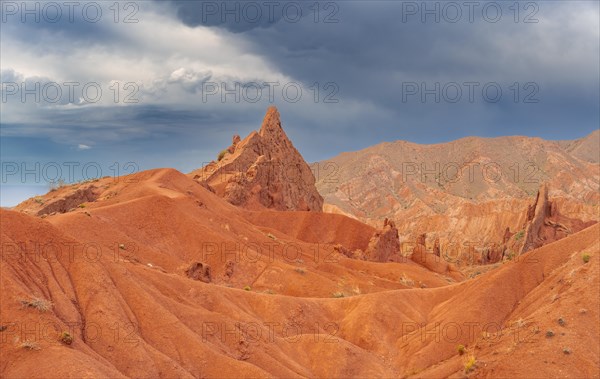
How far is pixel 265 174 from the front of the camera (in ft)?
293

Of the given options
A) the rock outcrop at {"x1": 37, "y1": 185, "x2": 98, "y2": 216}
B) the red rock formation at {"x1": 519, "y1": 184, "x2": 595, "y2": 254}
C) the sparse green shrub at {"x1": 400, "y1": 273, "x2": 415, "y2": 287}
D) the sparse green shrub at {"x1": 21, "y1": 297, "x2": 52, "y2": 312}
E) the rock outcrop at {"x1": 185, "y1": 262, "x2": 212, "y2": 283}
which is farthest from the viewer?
the red rock formation at {"x1": 519, "y1": 184, "x2": 595, "y2": 254}

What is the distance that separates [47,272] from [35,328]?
493cm

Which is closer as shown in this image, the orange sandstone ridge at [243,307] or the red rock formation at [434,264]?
the orange sandstone ridge at [243,307]

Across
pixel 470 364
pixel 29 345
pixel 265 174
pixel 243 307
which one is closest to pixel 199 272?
pixel 243 307

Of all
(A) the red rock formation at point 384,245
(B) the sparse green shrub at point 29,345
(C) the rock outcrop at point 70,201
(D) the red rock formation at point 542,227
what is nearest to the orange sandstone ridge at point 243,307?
(B) the sparse green shrub at point 29,345

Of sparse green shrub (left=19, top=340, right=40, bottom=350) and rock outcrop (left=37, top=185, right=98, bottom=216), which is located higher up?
rock outcrop (left=37, top=185, right=98, bottom=216)

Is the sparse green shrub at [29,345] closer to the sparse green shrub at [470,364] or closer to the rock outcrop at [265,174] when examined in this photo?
the sparse green shrub at [470,364]

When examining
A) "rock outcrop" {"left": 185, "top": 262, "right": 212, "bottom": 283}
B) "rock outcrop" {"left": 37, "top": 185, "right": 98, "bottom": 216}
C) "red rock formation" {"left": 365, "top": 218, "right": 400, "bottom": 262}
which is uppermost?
"rock outcrop" {"left": 37, "top": 185, "right": 98, "bottom": 216}

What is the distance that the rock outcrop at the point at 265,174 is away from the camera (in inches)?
3314

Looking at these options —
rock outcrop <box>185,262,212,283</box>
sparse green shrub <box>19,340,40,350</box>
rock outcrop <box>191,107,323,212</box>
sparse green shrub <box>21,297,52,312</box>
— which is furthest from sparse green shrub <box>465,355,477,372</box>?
rock outcrop <box>191,107,323,212</box>

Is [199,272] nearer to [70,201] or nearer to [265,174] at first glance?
[70,201]

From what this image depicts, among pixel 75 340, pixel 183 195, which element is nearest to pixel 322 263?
pixel 183 195

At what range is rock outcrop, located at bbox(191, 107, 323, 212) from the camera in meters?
84.2

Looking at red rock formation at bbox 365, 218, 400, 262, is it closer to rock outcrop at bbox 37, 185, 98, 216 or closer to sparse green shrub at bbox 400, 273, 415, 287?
sparse green shrub at bbox 400, 273, 415, 287
